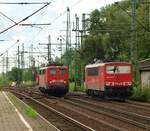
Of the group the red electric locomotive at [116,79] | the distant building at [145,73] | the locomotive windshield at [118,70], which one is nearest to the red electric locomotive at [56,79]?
the distant building at [145,73]

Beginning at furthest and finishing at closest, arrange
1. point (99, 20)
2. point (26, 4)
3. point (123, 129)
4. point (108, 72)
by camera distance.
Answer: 1. point (99, 20)
2. point (108, 72)
3. point (26, 4)
4. point (123, 129)

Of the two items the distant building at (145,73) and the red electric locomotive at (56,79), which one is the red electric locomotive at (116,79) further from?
the distant building at (145,73)

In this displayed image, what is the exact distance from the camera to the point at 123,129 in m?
20.5

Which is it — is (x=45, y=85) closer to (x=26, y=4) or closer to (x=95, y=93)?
(x=95, y=93)

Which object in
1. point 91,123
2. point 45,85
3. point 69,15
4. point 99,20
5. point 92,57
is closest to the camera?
point 91,123

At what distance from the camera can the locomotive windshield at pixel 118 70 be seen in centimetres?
4344

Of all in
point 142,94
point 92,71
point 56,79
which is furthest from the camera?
point 56,79

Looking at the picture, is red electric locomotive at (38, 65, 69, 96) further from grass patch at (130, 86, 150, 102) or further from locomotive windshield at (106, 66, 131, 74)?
locomotive windshield at (106, 66, 131, 74)

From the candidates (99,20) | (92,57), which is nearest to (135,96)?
(92,57)

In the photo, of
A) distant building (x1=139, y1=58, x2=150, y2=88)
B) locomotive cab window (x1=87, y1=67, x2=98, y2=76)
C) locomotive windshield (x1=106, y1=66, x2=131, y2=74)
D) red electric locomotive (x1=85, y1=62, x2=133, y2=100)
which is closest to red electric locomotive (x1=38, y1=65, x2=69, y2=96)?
locomotive cab window (x1=87, y1=67, x2=98, y2=76)

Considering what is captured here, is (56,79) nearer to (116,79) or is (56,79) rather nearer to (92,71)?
(92,71)

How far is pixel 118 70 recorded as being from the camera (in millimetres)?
43625

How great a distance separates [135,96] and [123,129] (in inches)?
974

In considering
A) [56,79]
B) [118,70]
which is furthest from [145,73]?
[118,70]
